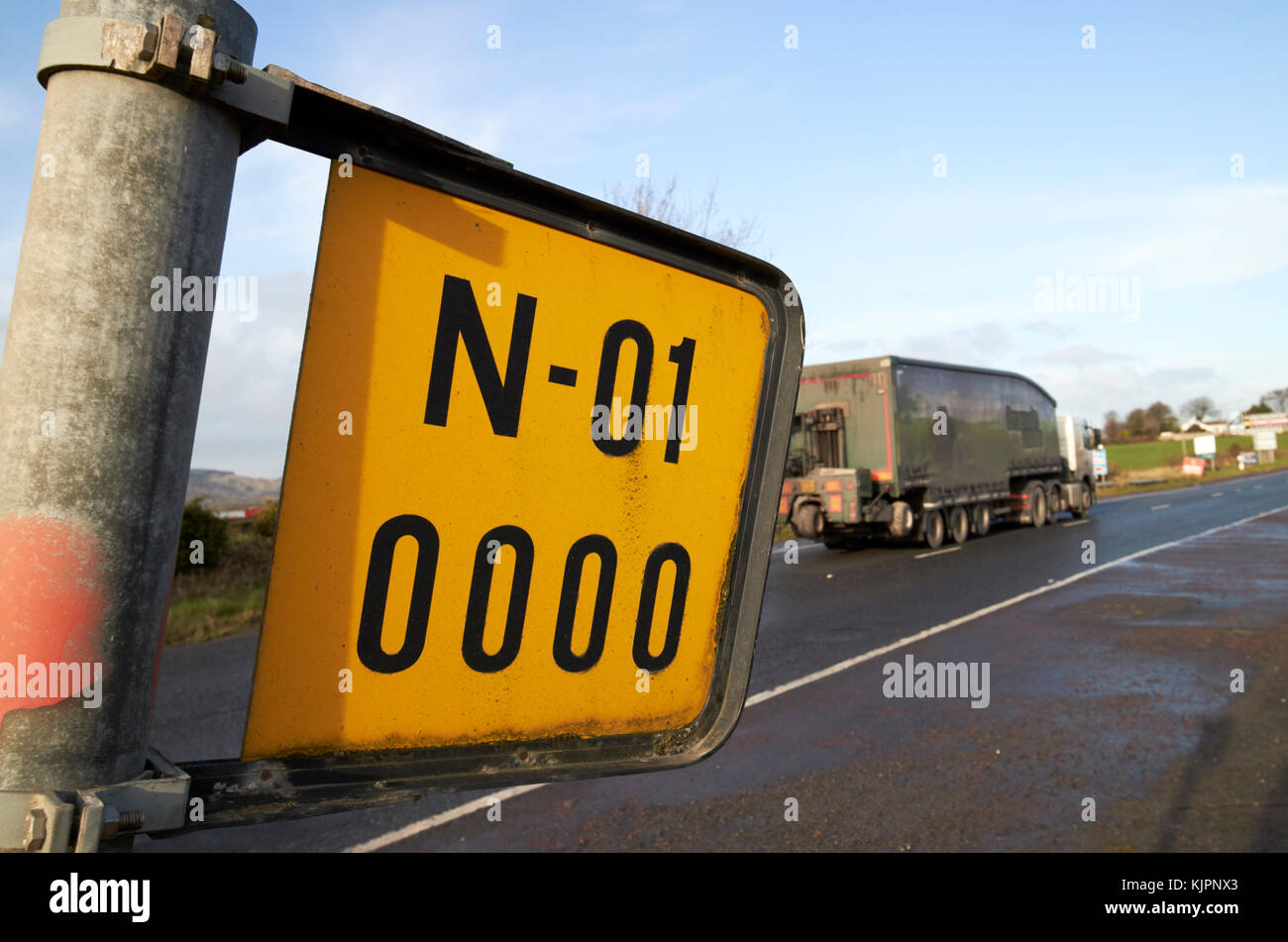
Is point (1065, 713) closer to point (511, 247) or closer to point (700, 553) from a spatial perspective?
point (700, 553)

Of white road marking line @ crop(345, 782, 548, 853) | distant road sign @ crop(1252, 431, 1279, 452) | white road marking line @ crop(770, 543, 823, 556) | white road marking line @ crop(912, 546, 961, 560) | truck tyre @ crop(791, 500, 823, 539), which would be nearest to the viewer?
white road marking line @ crop(345, 782, 548, 853)

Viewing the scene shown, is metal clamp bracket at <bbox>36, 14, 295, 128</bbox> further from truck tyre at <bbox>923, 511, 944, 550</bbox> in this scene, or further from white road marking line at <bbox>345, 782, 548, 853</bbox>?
truck tyre at <bbox>923, 511, 944, 550</bbox>

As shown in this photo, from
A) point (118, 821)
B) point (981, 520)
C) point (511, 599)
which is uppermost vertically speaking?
point (511, 599)

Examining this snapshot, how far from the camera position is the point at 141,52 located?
751 mm

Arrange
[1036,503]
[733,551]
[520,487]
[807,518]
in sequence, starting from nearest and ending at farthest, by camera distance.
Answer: [520,487], [733,551], [807,518], [1036,503]

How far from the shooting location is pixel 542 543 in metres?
1.08

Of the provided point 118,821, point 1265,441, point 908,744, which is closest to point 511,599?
point 118,821

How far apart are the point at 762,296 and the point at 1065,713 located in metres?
6.02

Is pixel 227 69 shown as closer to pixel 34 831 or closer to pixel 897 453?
pixel 34 831

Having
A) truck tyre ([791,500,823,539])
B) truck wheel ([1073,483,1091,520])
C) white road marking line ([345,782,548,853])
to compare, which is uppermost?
truck wheel ([1073,483,1091,520])

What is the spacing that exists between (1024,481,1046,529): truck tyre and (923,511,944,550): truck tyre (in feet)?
17.7

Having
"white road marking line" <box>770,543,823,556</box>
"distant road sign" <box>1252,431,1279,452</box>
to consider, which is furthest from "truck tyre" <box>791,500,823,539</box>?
"distant road sign" <box>1252,431,1279,452</box>

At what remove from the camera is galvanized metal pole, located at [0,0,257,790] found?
73 centimetres

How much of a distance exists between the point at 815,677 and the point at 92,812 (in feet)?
23.5
